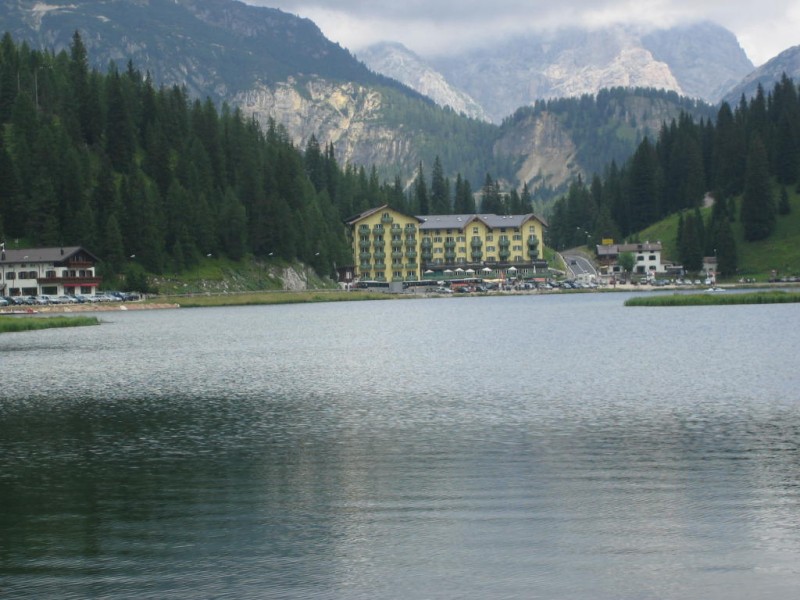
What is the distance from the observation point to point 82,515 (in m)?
31.8

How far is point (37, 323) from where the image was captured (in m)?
141

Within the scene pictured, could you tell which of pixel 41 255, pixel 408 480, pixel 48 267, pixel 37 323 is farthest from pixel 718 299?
pixel 408 480

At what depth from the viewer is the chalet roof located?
633 ft

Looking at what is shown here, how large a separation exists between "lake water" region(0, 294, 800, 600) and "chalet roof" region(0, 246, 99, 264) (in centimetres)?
11844

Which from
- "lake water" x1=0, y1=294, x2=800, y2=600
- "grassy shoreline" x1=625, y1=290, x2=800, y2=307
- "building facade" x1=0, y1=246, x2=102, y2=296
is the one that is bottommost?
"lake water" x1=0, y1=294, x2=800, y2=600

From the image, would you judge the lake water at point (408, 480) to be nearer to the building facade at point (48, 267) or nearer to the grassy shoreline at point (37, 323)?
the grassy shoreline at point (37, 323)

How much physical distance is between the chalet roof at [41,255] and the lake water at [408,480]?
389 ft

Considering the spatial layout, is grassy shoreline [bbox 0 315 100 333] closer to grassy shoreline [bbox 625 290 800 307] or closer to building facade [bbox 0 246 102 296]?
building facade [bbox 0 246 102 296]

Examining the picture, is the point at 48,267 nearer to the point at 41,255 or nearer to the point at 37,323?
the point at 41,255

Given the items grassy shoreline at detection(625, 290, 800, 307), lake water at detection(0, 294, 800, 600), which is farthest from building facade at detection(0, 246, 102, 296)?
lake water at detection(0, 294, 800, 600)

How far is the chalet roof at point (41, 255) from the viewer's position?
633 feet

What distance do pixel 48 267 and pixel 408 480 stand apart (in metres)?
176

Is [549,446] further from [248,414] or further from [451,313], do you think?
[451,313]

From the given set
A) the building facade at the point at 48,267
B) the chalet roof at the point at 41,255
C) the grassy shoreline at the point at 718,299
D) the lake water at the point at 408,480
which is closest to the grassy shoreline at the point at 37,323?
the chalet roof at the point at 41,255
